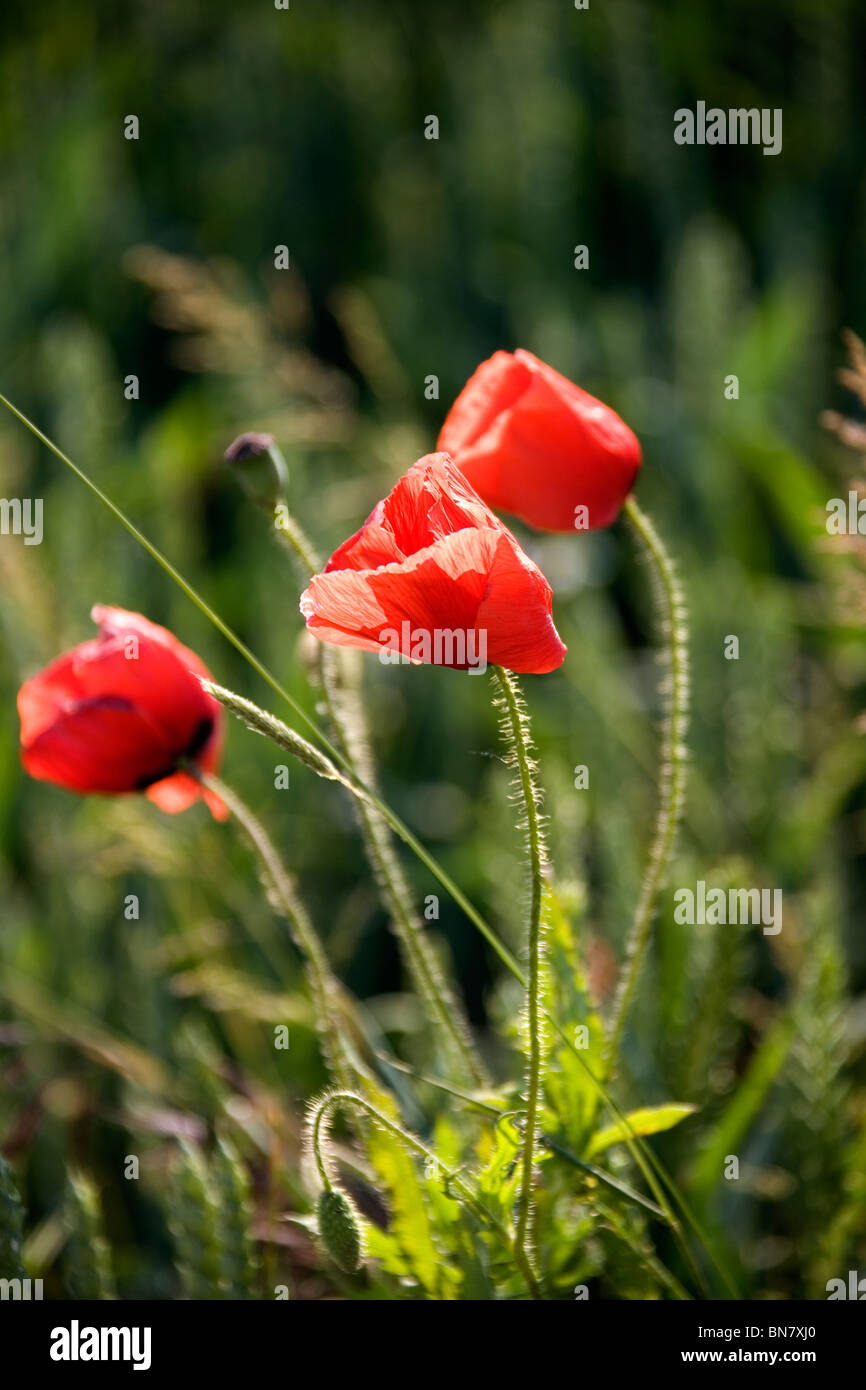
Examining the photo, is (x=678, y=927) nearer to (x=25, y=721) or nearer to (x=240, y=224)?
(x=25, y=721)

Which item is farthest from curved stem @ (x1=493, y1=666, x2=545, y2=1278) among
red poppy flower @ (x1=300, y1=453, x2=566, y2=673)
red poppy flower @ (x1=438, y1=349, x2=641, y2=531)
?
red poppy flower @ (x1=438, y1=349, x2=641, y2=531)

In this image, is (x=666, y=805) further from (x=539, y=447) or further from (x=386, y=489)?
(x=386, y=489)

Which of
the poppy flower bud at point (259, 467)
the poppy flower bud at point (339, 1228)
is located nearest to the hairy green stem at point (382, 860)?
the poppy flower bud at point (259, 467)

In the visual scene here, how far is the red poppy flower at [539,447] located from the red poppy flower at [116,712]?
168 mm

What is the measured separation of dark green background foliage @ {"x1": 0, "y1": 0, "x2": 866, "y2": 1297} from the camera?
0.77 metres

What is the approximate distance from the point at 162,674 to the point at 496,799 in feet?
1.24

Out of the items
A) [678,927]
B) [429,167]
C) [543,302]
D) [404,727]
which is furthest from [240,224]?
[678,927]

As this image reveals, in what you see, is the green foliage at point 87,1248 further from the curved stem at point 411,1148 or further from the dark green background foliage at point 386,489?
the curved stem at point 411,1148

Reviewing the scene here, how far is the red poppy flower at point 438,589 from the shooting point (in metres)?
0.44

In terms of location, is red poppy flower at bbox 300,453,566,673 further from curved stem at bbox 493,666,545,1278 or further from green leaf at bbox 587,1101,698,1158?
green leaf at bbox 587,1101,698,1158

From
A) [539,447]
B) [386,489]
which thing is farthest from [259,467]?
[386,489]

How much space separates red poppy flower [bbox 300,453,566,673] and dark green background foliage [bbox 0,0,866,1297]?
0.19 meters

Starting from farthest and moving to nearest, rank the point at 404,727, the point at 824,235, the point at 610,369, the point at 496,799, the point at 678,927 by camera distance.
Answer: the point at 824,235
the point at 610,369
the point at 404,727
the point at 496,799
the point at 678,927

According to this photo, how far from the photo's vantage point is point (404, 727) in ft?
4.18
